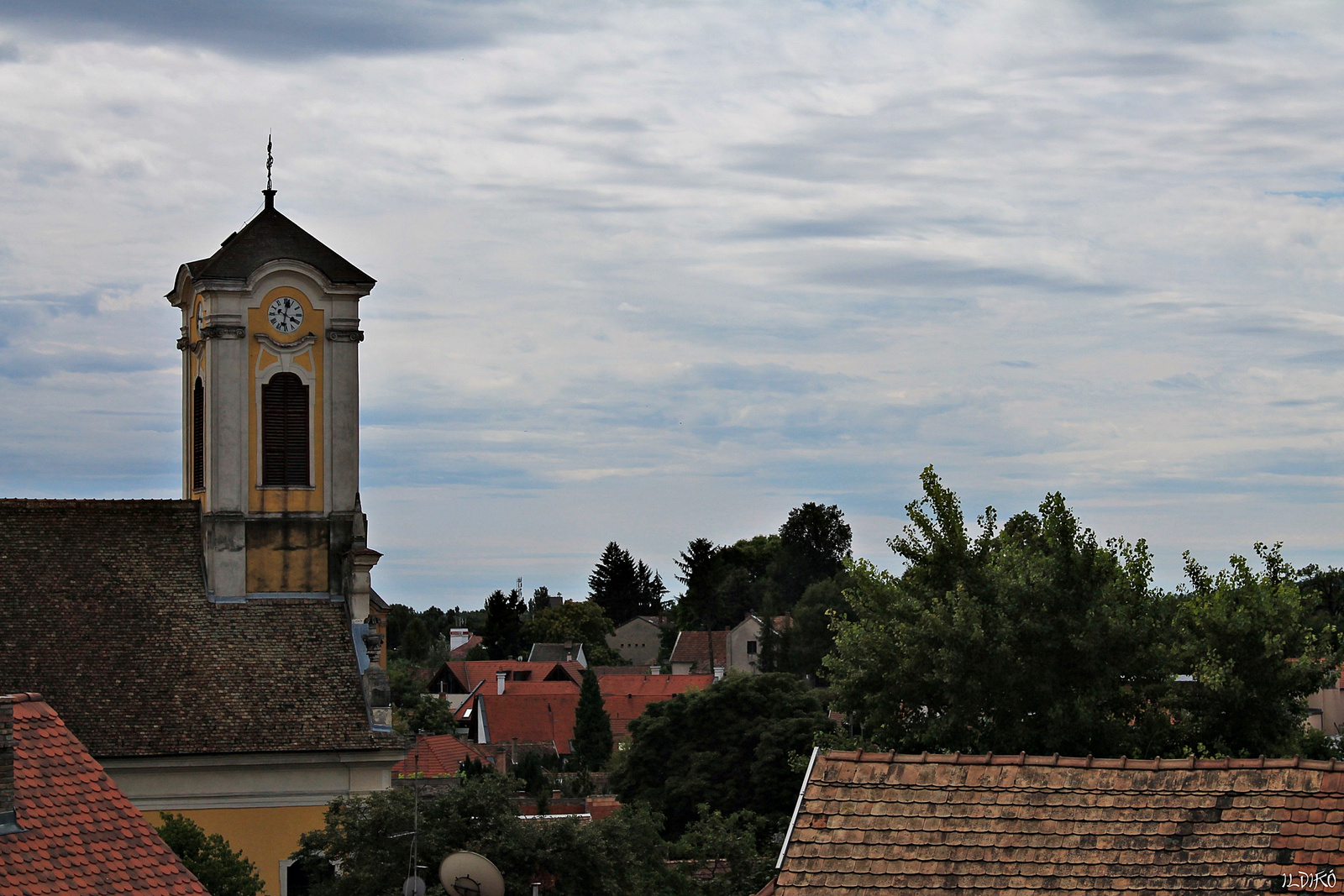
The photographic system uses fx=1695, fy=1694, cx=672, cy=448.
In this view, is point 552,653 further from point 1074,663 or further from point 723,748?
point 1074,663

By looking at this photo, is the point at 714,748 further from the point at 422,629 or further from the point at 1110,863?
the point at 422,629

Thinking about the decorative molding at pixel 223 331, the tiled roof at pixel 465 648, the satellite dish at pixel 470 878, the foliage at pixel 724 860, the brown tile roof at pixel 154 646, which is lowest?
the foliage at pixel 724 860

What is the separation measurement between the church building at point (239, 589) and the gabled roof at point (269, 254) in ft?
0.14

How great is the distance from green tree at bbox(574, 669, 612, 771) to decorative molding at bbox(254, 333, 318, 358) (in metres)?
54.5

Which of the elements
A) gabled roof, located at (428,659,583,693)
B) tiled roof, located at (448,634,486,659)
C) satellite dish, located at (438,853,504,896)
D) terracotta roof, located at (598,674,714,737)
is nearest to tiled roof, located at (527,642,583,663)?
gabled roof, located at (428,659,583,693)

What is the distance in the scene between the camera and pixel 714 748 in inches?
2299

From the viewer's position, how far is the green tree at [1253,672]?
80.1ft

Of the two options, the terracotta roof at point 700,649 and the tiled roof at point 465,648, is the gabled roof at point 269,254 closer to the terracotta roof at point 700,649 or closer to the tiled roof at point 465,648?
the terracotta roof at point 700,649

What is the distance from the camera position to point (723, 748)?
58031mm

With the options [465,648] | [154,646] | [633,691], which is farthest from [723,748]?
[465,648]

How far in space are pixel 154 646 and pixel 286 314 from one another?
6.70 m

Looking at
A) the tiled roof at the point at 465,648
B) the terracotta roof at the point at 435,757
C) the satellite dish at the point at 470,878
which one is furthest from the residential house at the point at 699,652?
the satellite dish at the point at 470,878

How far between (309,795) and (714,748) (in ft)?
104

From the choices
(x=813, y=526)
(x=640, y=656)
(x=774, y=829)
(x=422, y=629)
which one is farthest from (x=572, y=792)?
(x=422, y=629)
